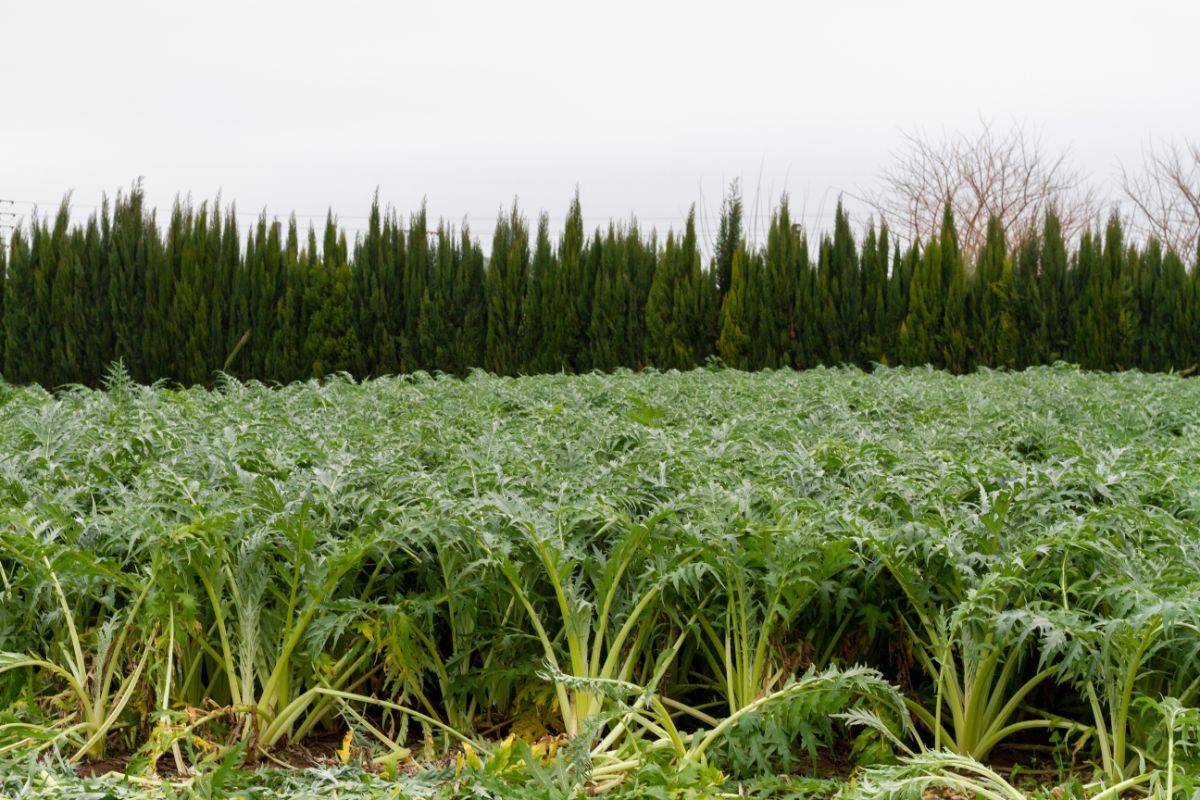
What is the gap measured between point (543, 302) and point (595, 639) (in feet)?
38.5

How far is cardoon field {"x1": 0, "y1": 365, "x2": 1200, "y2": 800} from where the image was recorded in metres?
2.23

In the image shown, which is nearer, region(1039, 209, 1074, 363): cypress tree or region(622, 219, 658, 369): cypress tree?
region(1039, 209, 1074, 363): cypress tree

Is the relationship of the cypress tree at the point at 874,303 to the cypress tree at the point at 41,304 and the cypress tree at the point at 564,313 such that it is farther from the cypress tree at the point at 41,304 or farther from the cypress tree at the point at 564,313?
the cypress tree at the point at 41,304

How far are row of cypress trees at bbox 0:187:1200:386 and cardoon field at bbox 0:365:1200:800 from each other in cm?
1092

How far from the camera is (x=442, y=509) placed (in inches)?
107

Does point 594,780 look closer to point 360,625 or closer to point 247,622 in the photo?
point 360,625

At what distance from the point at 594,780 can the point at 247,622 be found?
0.94m

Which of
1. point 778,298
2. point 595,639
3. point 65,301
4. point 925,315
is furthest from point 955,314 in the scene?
point 595,639

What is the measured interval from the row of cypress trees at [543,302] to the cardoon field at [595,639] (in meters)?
10.9

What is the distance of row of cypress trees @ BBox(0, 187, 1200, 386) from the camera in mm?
13875

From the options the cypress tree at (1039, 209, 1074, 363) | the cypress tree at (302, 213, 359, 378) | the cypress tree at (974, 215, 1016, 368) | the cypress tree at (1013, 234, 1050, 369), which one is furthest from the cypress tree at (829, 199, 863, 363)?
the cypress tree at (302, 213, 359, 378)

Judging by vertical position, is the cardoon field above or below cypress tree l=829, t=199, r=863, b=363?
below

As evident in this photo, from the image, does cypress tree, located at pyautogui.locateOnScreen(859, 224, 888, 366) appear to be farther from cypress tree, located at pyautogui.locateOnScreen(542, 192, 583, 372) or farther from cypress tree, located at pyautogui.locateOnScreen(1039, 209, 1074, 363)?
cypress tree, located at pyautogui.locateOnScreen(542, 192, 583, 372)

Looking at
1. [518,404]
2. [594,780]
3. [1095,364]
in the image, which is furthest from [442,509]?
[1095,364]
